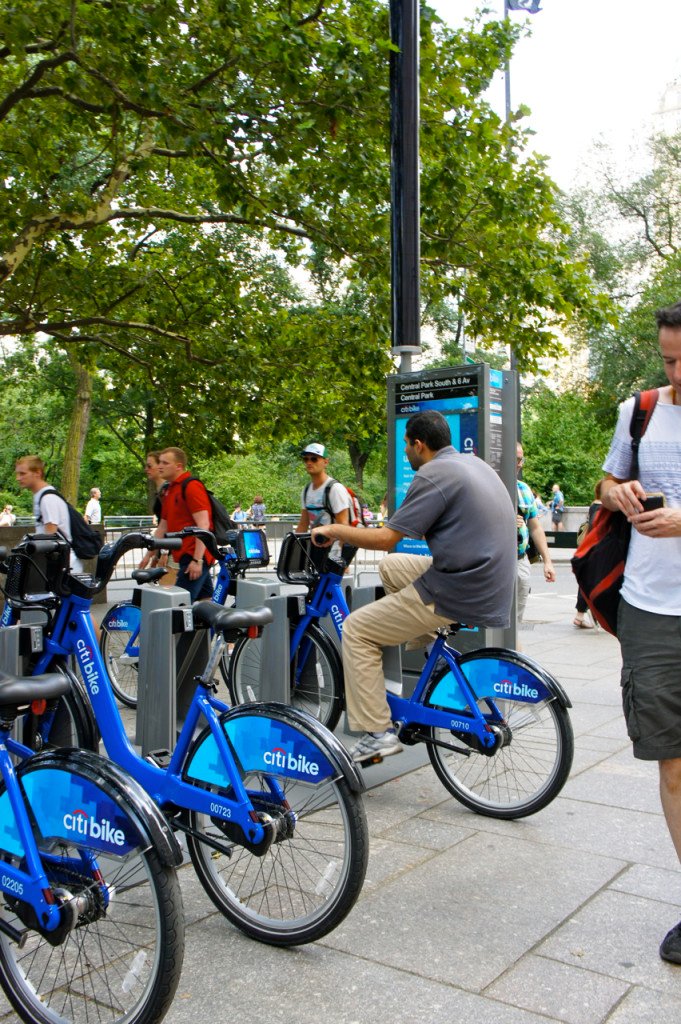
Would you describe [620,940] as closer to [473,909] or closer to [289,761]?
[473,909]

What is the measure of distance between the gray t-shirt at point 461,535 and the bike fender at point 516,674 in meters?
0.14

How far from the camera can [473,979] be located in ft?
9.82

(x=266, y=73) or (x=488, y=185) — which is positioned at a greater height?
(x=266, y=73)

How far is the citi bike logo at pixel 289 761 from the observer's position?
3.15m

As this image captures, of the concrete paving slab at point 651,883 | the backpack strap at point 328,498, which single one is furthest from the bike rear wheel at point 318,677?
the backpack strap at point 328,498

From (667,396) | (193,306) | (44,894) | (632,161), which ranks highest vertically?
(632,161)

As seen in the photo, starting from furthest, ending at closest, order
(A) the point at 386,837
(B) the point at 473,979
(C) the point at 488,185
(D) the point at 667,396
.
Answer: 1. (C) the point at 488,185
2. (A) the point at 386,837
3. (D) the point at 667,396
4. (B) the point at 473,979

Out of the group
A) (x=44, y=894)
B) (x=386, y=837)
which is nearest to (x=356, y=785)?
(x=44, y=894)

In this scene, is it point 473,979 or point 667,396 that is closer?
point 473,979

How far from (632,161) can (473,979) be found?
3606cm

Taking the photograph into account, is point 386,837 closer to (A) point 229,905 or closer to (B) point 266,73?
(A) point 229,905

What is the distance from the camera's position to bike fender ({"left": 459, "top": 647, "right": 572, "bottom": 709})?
4.40 meters

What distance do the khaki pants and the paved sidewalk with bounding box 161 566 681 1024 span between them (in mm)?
468

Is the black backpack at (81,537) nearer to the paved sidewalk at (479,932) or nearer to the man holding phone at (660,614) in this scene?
the paved sidewalk at (479,932)
